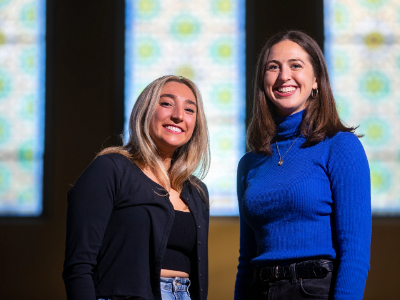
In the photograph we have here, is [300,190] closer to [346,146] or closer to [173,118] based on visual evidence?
[346,146]

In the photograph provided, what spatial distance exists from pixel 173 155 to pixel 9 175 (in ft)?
9.79

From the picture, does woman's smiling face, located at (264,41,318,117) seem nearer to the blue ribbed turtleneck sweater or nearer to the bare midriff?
the blue ribbed turtleneck sweater

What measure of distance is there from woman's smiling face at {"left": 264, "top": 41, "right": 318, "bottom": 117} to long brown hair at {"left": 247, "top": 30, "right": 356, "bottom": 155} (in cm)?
3

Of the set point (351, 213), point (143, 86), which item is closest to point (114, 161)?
point (351, 213)

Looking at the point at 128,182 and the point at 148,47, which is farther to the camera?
the point at 148,47

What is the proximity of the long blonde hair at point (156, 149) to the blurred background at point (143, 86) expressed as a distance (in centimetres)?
229

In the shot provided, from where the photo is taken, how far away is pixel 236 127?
177 inches

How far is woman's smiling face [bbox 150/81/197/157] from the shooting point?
1.82 meters

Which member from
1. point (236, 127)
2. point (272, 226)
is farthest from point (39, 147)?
point (272, 226)

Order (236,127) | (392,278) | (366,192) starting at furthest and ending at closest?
(236,127)
(392,278)
(366,192)

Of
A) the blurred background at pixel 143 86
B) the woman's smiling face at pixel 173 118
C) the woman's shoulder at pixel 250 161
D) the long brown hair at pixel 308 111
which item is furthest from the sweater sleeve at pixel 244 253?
the blurred background at pixel 143 86

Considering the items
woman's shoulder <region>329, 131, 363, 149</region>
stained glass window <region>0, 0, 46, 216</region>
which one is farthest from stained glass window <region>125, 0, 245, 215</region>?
woman's shoulder <region>329, 131, 363, 149</region>

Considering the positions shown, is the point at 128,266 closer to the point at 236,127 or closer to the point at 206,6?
the point at 236,127

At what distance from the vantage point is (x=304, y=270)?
56.4 inches
